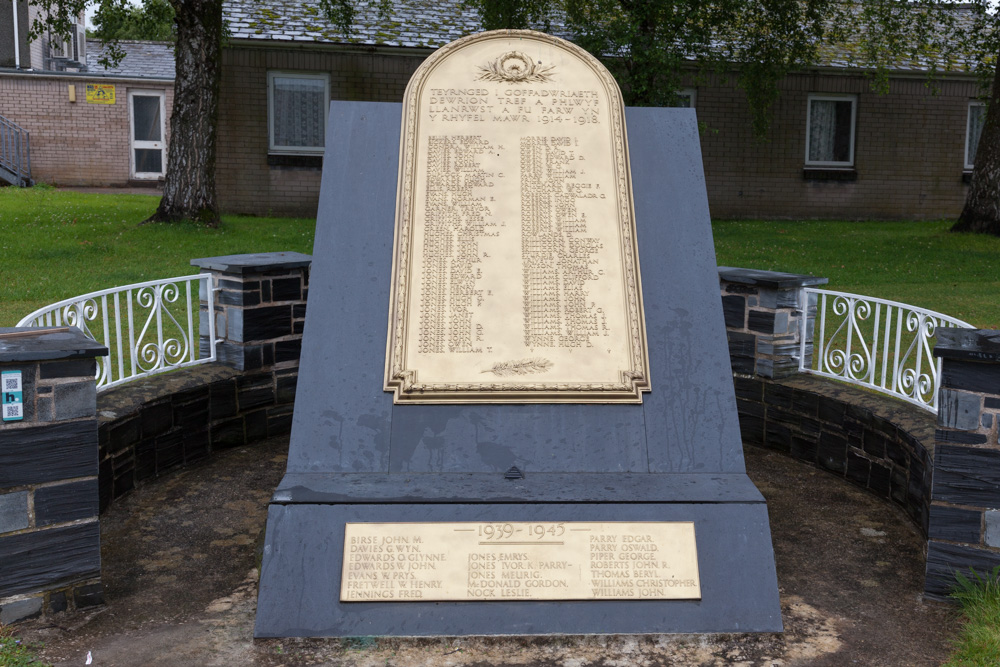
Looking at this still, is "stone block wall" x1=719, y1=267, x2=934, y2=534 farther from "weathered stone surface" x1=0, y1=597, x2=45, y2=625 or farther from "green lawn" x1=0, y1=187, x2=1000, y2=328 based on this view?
"weathered stone surface" x1=0, y1=597, x2=45, y2=625

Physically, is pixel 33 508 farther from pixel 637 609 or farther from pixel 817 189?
pixel 817 189

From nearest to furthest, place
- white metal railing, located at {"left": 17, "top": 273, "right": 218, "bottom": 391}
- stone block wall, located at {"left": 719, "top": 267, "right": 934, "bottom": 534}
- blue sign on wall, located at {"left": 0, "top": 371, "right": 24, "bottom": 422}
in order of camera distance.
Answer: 1. blue sign on wall, located at {"left": 0, "top": 371, "right": 24, "bottom": 422}
2. white metal railing, located at {"left": 17, "top": 273, "right": 218, "bottom": 391}
3. stone block wall, located at {"left": 719, "top": 267, "right": 934, "bottom": 534}

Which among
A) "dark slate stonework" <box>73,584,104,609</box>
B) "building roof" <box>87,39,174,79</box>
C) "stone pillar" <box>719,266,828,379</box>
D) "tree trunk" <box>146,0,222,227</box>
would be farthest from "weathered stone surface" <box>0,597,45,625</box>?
"building roof" <box>87,39,174,79</box>

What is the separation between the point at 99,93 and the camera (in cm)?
2092

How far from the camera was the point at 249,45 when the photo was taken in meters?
16.7

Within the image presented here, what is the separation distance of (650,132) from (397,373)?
1.98 meters

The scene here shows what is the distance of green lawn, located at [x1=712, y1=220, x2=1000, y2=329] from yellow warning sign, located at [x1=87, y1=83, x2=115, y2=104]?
1331 centimetres

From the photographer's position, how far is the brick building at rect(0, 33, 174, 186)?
20.7 meters

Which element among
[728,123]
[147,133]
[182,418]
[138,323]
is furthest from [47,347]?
[147,133]

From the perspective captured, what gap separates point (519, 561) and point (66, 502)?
76.2 inches

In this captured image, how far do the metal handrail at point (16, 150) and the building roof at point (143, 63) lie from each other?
6.53ft

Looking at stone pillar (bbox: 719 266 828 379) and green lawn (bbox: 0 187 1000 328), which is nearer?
stone pillar (bbox: 719 266 828 379)

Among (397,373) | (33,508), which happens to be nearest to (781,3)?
(397,373)

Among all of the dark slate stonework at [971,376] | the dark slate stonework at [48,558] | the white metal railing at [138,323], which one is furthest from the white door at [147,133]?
the dark slate stonework at [971,376]
